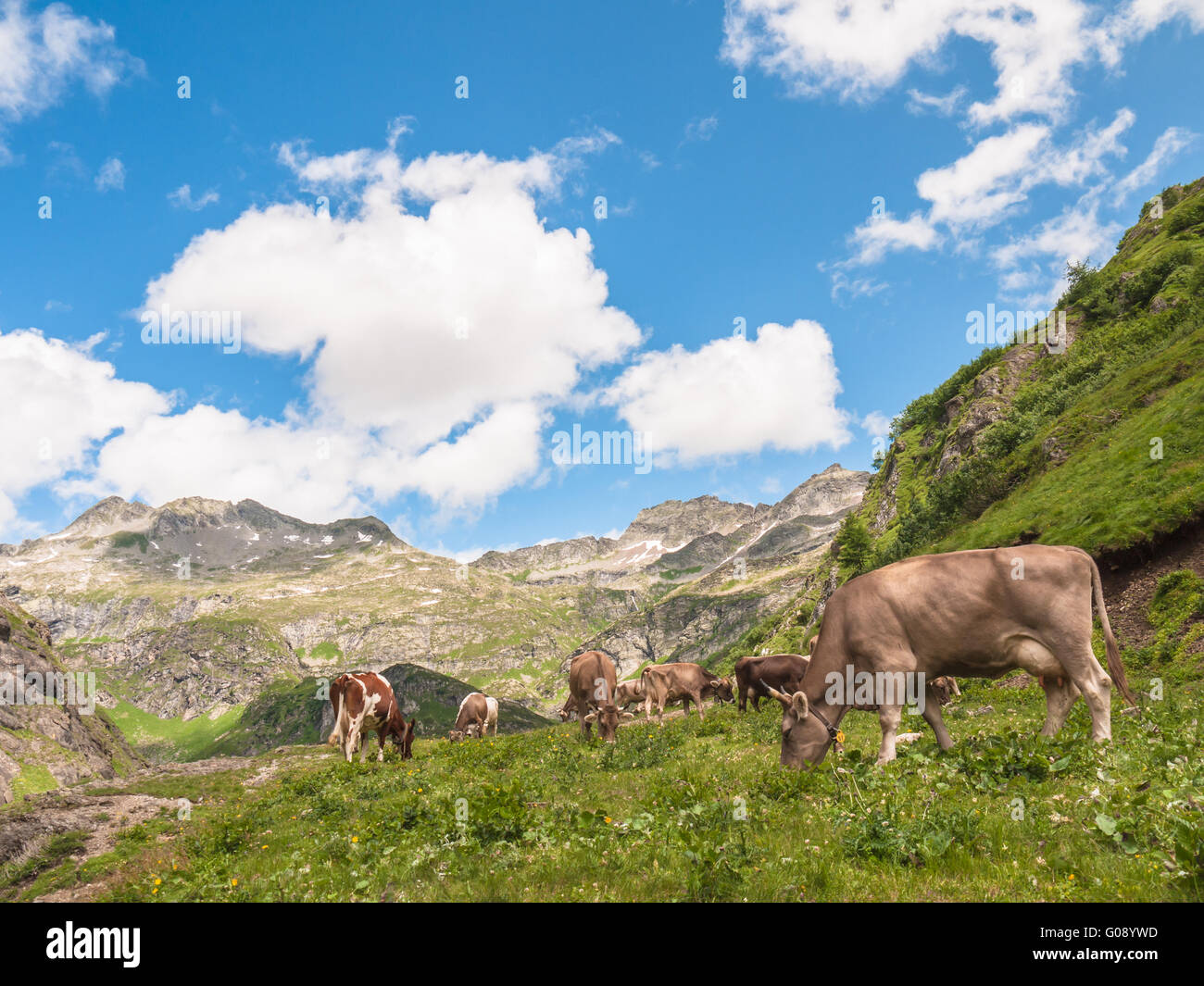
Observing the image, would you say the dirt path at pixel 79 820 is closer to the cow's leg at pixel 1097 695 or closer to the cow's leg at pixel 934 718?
the cow's leg at pixel 934 718

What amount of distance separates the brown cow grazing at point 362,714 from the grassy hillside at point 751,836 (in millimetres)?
10870

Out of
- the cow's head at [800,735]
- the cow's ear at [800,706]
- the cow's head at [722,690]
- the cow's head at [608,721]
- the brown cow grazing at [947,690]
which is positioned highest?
the cow's ear at [800,706]

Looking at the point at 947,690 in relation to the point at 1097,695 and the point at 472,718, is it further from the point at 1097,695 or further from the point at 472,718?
the point at 472,718

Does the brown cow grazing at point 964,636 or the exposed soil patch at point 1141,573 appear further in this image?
the exposed soil patch at point 1141,573

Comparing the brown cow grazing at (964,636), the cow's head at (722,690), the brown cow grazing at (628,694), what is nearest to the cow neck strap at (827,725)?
the brown cow grazing at (964,636)

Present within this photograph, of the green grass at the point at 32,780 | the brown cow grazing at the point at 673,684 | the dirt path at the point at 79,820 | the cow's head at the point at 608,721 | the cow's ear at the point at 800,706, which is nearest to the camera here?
the cow's ear at the point at 800,706

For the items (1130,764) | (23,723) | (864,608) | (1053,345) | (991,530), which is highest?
(1053,345)

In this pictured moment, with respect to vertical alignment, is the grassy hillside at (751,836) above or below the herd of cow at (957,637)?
below

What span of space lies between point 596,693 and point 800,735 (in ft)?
48.2

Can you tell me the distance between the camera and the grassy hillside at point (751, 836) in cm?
627

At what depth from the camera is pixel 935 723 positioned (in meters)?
13.0
